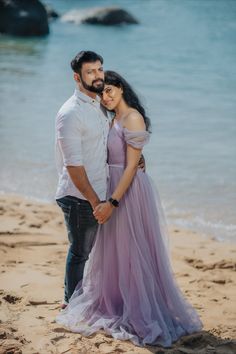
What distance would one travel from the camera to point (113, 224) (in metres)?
4.47

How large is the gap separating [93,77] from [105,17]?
23.3 m

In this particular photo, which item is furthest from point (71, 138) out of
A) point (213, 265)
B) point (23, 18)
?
point (23, 18)

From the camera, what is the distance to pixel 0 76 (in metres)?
15.9

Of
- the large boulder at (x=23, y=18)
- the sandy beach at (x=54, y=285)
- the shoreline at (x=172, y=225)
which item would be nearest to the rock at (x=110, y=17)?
the large boulder at (x=23, y=18)

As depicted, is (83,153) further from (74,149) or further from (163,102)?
(163,102)

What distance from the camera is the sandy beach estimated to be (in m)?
4.06

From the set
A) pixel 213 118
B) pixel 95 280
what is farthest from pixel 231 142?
pixel 95 280

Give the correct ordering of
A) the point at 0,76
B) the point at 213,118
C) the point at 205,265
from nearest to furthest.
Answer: the point at 205,265 → the point at 213,118 → the point at 0,76

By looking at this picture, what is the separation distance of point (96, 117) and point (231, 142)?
6.32 meters

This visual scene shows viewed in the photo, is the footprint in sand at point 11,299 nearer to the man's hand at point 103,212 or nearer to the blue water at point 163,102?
the man's hand at point 103,212

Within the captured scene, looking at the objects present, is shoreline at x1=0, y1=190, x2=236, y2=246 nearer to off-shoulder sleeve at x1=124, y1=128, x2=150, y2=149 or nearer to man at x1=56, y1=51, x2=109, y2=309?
man at x1=56, y1=51, x2=109, y2=309

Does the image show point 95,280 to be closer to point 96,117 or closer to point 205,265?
point 96,117

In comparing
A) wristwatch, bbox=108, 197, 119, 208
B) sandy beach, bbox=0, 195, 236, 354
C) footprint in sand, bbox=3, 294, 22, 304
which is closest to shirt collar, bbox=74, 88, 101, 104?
wristwatch, bbox=108, 197, 119, 208

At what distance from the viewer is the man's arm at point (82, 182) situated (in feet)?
13.6
